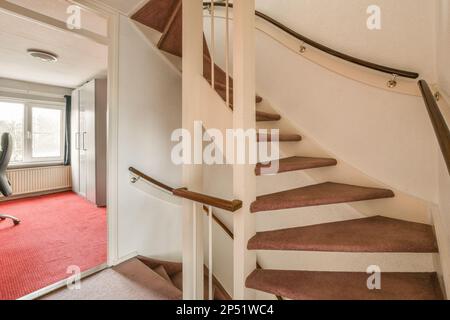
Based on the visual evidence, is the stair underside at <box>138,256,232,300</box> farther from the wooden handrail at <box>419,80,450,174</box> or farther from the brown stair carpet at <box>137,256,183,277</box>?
the wooden handrail at <box>419,80,450,174</box>

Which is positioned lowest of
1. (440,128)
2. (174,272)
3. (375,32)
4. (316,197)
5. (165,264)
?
(174,272)

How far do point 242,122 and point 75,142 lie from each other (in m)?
4.82

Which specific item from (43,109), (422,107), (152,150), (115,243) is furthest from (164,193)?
(43,109)

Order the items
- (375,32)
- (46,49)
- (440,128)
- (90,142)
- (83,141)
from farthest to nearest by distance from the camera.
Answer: (83,141) < (90,142) < (46,49) < (375,32) < (440,128)

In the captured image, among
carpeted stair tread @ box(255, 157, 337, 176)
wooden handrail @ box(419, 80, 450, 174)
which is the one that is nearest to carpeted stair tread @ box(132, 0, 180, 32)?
carpeted stair tread @ box(255, 157, 337, 176)

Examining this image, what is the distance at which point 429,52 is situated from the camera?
1387 mm

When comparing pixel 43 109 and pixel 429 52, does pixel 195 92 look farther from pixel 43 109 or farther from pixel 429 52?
pixel 43 109

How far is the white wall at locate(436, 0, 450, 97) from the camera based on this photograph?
1.12 metres

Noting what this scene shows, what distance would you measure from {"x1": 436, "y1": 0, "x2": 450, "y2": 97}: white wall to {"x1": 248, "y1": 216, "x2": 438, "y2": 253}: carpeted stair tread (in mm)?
750

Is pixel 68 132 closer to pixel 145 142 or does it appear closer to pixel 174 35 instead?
pixel 145 142

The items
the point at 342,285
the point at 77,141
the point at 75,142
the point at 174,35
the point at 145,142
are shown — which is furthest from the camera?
the point at 75,142

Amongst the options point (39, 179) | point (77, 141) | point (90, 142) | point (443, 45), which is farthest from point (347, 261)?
point (39, 179)

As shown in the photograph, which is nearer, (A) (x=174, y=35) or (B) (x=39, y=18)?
(B) (x=39, y=18)

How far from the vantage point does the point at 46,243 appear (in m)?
2.59
